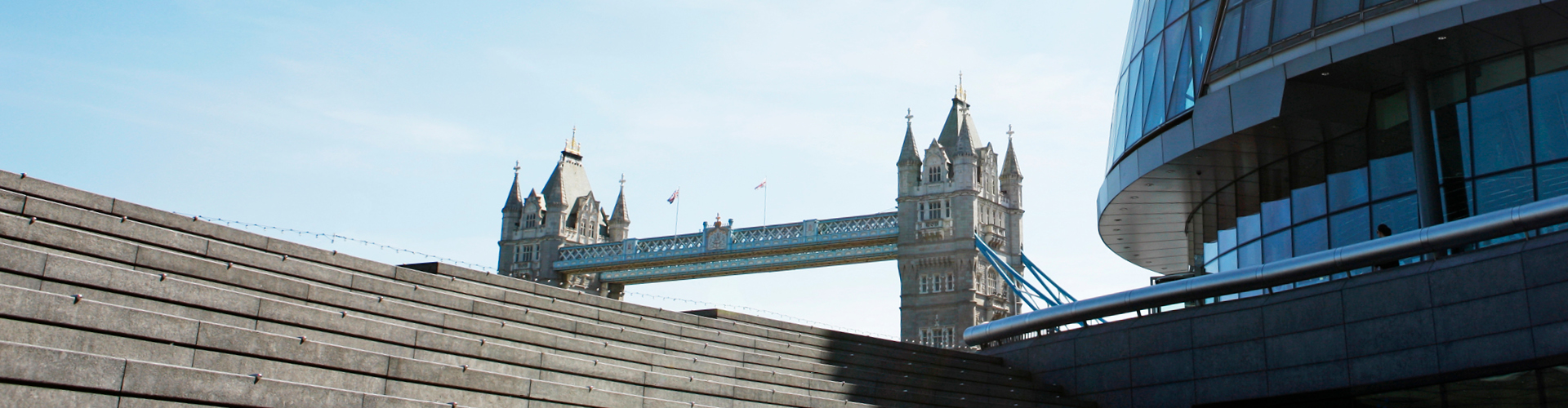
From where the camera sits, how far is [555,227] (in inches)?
3433

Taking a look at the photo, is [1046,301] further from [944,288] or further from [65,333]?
[65,333]

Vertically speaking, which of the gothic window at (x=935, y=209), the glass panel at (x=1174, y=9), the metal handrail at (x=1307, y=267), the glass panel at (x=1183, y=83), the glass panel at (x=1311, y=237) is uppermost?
the gothic window at (x=935, y=209)

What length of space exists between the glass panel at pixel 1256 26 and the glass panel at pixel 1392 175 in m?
2.74

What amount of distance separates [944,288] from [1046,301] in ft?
27.3

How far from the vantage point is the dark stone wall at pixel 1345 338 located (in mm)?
13625

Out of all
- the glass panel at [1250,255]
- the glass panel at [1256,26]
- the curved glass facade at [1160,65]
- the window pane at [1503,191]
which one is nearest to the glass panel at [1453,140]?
the window pane at [1503,191]

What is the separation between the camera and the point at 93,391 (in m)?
9.45

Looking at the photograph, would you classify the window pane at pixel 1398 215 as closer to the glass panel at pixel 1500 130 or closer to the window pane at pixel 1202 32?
the glass panel at pixel 1500 130

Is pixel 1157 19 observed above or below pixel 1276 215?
above

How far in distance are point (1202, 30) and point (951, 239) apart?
4865cm

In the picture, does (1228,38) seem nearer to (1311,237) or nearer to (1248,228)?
(1311,237)

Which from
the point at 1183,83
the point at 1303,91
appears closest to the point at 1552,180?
the point at 1303,91

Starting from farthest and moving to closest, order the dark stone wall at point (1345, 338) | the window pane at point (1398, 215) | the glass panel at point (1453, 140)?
the window pane at point (1398, 215) < the glass panel at point (1453, 140) < the dark stone wall at point (1345, 338)

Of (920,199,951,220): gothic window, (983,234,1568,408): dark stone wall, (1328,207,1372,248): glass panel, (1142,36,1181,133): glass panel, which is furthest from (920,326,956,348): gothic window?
(983,234,1568,408): dark stone wall
